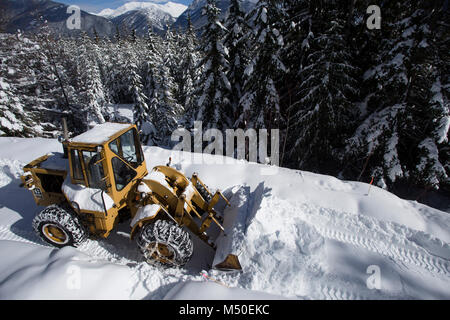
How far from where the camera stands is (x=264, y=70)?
11656mm

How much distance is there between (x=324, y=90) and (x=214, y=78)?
20.4ft

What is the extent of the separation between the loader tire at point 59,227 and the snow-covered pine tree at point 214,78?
31.8 feet

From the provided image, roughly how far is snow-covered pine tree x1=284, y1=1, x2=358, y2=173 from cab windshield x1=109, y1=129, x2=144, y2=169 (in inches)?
316

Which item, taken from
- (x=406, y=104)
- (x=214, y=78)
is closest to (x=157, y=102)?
(x=214, y=78)

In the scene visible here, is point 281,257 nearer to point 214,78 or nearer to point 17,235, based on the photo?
point 17,235

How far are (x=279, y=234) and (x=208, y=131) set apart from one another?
9.86 m

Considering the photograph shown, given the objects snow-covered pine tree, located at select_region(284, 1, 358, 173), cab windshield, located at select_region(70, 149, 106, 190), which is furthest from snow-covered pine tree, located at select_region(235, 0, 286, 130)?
cab windshield, located at select_region(70, 149, 106, 190)

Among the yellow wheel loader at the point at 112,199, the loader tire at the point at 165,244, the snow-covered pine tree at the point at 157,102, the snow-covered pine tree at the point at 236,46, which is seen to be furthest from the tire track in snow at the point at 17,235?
the snow-covered pine tree at the point at 157,102

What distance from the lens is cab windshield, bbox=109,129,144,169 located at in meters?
5.19

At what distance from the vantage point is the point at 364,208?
20.3 feet

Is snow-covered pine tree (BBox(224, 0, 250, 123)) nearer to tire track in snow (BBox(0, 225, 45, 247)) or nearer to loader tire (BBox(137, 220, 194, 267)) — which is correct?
loader tire (BBox(137, 220, 194, 267))

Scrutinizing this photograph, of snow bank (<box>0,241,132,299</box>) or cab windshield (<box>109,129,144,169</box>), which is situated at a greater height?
cab windshield (<box>109,129,144,169</box>)
